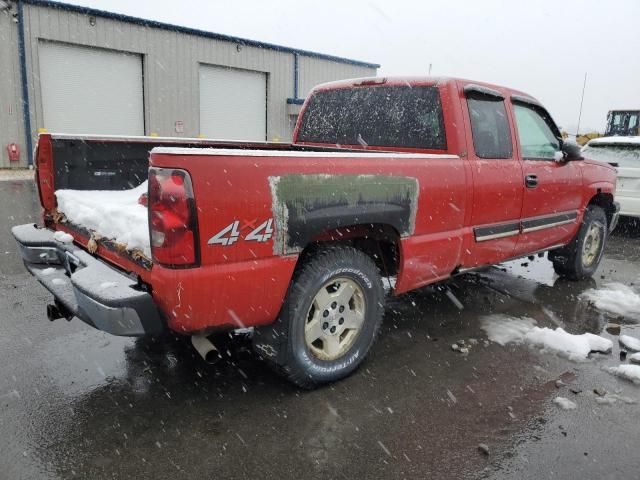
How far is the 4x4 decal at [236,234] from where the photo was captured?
2.55 m

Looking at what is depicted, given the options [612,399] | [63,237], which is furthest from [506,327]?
[63,237]

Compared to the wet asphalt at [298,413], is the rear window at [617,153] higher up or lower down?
higher up

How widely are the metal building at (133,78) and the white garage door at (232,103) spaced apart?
4cm

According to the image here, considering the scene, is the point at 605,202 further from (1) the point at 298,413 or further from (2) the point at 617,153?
(1) the point at 298,413

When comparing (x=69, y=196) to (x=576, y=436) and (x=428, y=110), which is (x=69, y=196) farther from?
(x=576, y=436)

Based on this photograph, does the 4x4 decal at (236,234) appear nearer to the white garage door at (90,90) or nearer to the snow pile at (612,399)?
the snow pile at (612,399)

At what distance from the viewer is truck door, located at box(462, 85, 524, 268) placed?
4.05 metres

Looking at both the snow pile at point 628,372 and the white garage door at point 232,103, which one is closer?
the snow pile at point 628,372

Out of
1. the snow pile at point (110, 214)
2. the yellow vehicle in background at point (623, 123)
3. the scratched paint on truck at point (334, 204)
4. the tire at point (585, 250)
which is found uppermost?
the yellow vehicle in background at point (623, 123)

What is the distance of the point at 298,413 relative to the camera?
3002mm

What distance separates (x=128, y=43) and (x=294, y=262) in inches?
723

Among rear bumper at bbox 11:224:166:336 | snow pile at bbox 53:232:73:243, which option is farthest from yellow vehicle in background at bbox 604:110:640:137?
rear bumper at bbox 11:224:166:336

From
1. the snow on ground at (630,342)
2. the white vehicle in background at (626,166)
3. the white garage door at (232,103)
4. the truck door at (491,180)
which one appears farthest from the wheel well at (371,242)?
the white garage door at (232,103)

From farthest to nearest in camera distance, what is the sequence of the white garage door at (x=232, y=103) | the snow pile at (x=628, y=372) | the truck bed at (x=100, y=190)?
the white garage door at (x=232, y=103)
the snow pile at (x=628, y=372)
the truck bed at (x=100, y=190)
